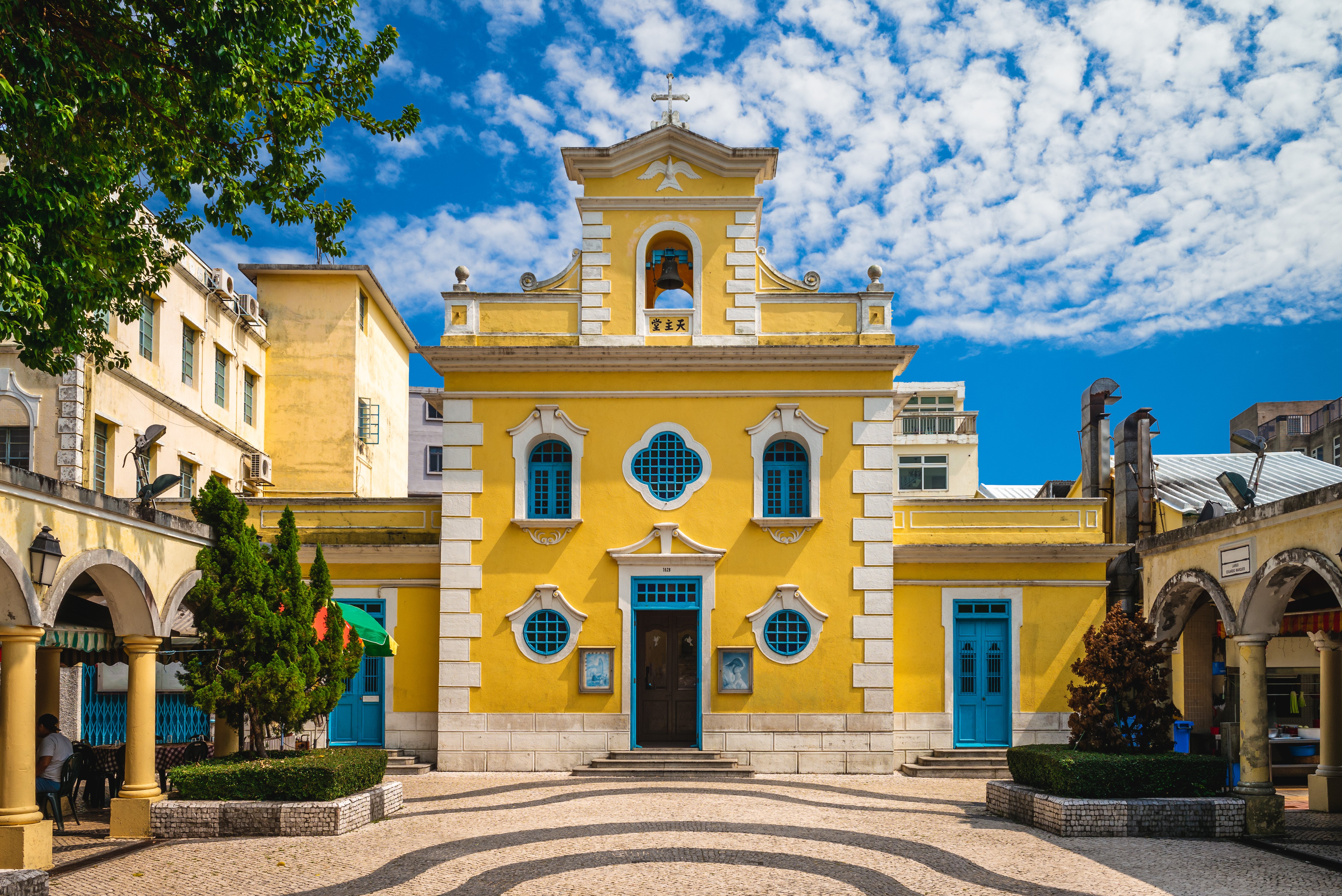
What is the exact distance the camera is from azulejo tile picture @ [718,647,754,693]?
18250 mm

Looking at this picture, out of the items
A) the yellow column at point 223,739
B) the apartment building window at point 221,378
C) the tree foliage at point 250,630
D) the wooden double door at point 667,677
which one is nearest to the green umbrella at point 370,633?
the yellow column at point 223,739

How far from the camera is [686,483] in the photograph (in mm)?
18828

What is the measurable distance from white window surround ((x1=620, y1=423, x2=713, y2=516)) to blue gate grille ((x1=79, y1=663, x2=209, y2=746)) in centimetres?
973

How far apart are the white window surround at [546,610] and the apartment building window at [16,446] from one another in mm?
9533

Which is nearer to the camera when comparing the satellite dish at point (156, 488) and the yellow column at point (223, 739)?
the satellite dish at point (156, 488)

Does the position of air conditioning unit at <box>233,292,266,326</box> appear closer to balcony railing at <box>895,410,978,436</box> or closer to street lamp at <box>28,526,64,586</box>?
street lamp at <box>28,526,64,586</box>

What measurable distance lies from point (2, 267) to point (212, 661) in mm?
5710

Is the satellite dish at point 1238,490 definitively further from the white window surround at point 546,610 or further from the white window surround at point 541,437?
the white window surround at point 546,610

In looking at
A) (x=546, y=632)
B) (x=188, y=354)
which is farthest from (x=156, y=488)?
(x=188, y=354)

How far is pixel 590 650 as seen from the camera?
60.2ft

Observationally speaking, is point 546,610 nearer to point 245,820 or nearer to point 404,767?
point 404,767

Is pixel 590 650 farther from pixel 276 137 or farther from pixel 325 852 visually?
pixel 276 137

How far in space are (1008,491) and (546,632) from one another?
86.2 feet

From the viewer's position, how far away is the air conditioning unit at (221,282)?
81.6 ft
